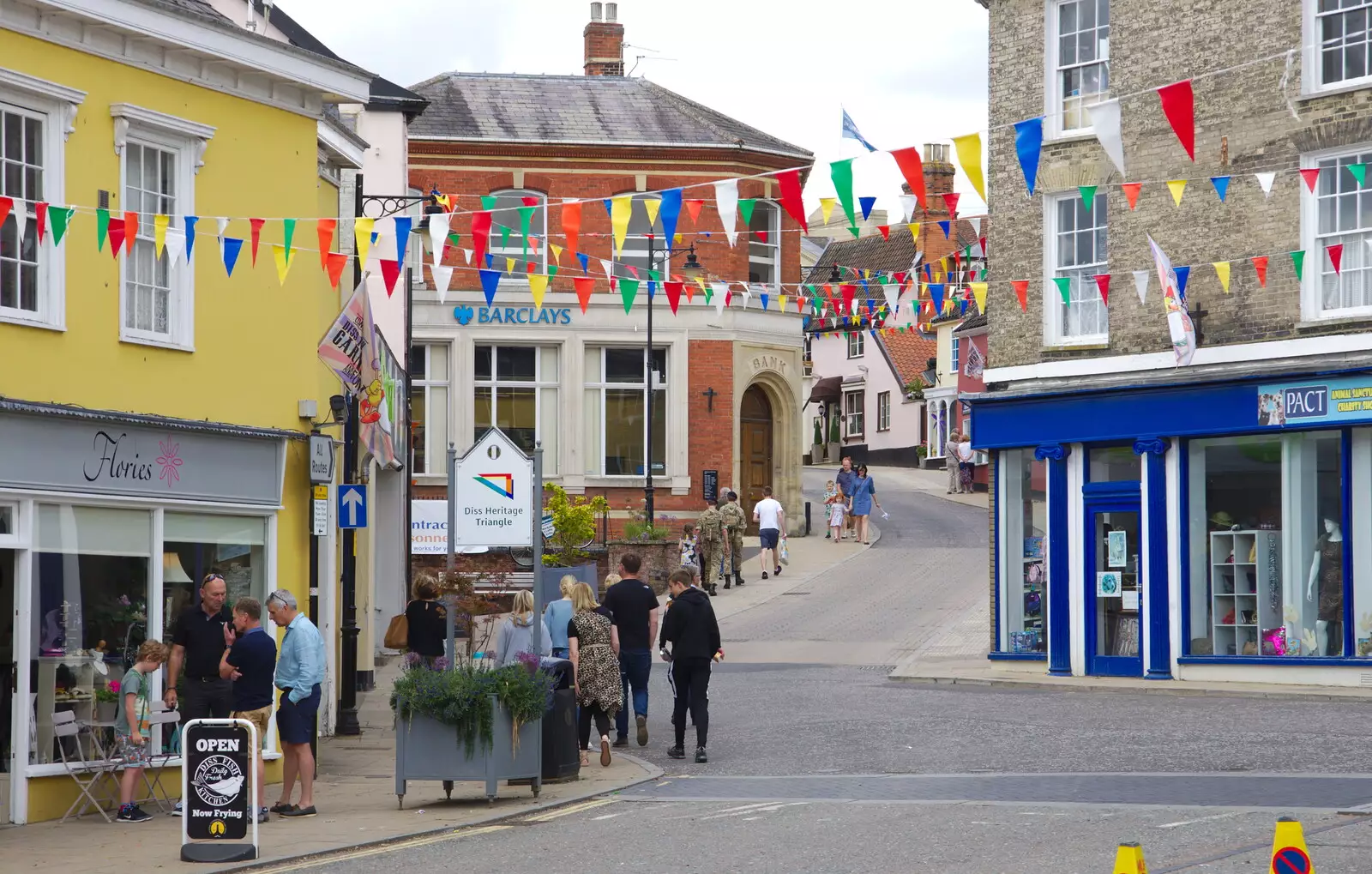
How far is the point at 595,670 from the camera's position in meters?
15.8

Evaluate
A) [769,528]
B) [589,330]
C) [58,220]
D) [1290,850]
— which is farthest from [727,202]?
[589,330]

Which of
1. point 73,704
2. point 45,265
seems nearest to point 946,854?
point 73,704

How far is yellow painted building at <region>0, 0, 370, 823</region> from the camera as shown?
13227 millimetres

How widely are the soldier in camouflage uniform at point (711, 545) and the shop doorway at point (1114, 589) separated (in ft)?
34.8

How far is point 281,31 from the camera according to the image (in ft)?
67.2

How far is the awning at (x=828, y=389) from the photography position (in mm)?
73875

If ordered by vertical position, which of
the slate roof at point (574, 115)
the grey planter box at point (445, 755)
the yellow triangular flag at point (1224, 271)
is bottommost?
the grey planter box at point (445, 755)

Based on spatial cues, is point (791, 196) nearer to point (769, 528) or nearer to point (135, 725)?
point (135, 725)

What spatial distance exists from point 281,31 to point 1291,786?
13.9 m

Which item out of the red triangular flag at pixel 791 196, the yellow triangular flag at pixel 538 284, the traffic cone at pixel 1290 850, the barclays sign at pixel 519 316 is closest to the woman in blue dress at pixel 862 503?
the barclays sign at pixel 519 316

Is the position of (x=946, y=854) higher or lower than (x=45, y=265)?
lower

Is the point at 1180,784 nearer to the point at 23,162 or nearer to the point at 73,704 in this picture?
the point at 73,704

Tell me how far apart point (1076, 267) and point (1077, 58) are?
9.23 ft

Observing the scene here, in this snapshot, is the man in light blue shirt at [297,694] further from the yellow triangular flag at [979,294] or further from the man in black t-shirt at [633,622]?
the yellow triangular flag at [979,294]
